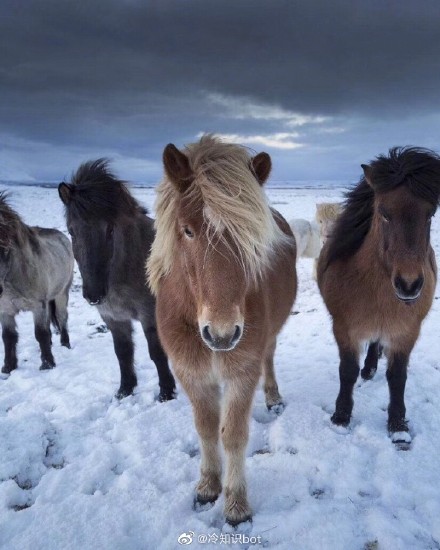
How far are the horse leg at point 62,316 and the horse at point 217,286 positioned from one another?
400cm

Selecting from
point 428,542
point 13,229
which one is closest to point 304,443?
point 428,542

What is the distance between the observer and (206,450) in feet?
9.07

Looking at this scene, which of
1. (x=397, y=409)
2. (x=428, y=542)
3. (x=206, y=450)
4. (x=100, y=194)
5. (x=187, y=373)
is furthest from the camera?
(x=100, y=194)

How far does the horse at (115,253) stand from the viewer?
11.8ft

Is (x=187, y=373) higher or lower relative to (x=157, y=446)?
higher

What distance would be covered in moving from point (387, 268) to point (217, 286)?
1776 mm

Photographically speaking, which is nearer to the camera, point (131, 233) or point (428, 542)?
point (428, 542)

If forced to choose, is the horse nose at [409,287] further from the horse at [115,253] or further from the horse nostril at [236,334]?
the horse at [115,253]

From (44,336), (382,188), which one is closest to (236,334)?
(382,188)

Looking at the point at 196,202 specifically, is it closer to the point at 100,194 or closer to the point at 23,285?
the point at 100,194

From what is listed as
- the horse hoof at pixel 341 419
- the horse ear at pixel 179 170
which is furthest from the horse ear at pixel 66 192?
the horse hoof at pixel 341 419

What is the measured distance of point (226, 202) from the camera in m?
2.00

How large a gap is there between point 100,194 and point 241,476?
2841 mm

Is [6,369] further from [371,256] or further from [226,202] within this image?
[371,256]
